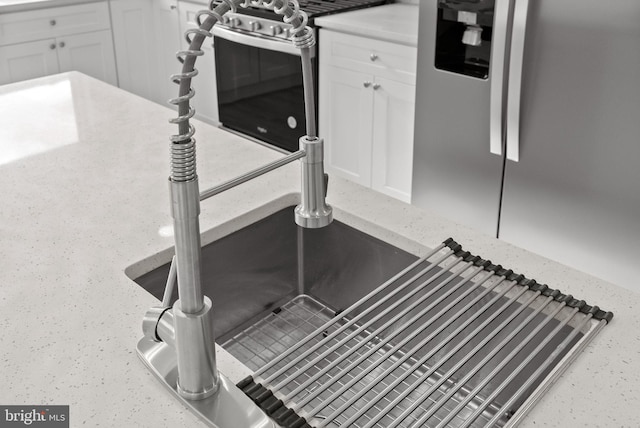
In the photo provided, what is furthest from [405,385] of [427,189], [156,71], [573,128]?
[156,71]

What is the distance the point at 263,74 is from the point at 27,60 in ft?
4.65

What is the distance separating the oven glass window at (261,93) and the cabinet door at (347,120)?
0.43 feet

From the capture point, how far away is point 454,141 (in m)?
2.37

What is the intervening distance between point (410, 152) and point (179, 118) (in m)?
2.21

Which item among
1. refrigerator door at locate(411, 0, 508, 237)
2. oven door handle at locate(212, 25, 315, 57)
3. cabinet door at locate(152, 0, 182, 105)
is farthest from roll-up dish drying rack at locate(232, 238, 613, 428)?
cabinet door at locate(152, 0, 182, 105)

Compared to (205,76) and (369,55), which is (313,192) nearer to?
(369,55)

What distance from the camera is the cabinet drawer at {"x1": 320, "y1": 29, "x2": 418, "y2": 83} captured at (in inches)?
104

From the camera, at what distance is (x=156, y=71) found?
4.32 meters

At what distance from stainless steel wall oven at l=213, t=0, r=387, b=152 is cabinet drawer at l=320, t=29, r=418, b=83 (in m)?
0.09

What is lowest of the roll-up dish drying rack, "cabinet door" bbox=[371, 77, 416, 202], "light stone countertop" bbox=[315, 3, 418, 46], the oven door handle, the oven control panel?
"cabinet door" bbox=[371, 77, 416, 202]

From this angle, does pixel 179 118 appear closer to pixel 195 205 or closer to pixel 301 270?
pixel 195 205

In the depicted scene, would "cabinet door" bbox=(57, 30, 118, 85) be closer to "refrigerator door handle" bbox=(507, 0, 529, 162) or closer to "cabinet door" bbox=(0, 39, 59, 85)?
Answer: "cabinet door" bbox=(0, 39, 59, 85)

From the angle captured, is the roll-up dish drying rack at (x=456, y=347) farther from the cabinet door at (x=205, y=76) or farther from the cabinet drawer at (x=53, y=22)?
the cabinet drawer at (x=53, y=22)

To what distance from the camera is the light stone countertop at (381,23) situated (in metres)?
2.65
